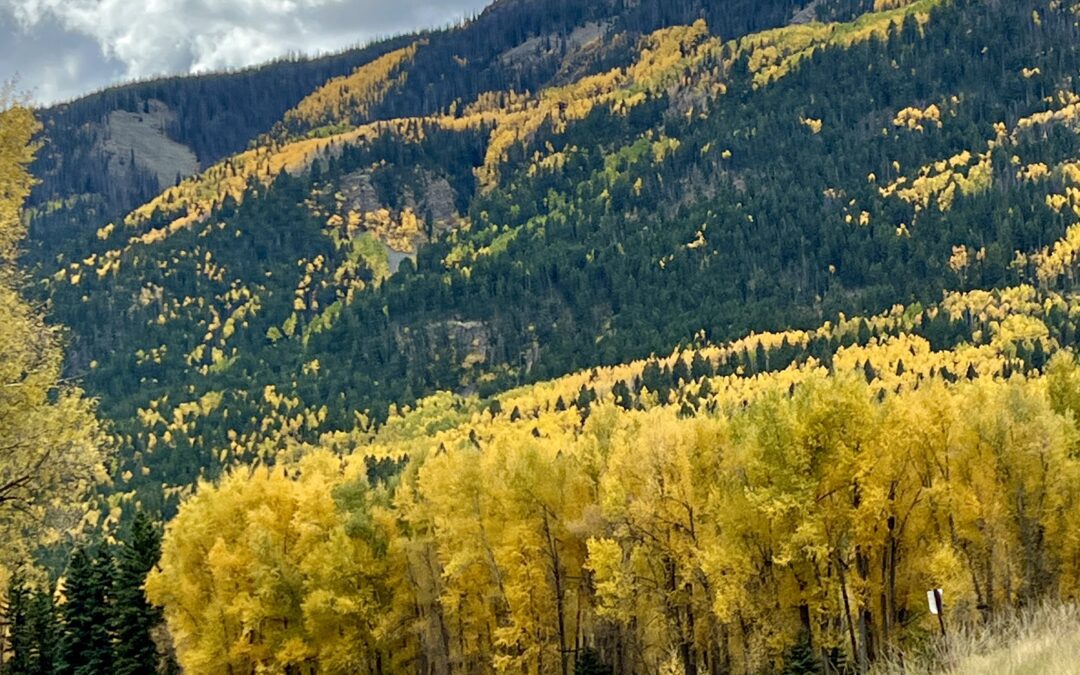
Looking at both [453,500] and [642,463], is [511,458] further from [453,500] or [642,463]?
[642,463]

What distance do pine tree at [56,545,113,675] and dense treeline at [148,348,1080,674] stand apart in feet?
18.2

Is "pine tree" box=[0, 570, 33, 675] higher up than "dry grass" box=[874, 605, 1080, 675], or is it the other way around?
"dry grass" box=[874, 605, 1080, 675]

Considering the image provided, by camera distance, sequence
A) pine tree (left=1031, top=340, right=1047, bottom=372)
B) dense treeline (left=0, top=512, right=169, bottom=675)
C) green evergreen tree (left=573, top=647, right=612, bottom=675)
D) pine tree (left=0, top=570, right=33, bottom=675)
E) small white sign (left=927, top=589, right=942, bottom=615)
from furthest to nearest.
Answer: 1. pine tree (left=1031, top=340, right=1047, bottom=372)
2. pine tree (left=0, top=570, right=33, bottom=675)
3. dense treeline (left=0, top=512, right=169, bottom=675)
4. green evergreen tree (left=573, top=647, right=612, bottom=675)
5. small white sign (left=927, top=589, right=942, bottom=615)

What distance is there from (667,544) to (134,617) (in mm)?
34009

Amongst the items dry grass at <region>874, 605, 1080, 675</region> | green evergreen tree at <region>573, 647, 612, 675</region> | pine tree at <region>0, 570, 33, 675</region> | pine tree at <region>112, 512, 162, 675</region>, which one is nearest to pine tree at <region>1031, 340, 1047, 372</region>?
green evergreen tree at <region>573, 647, 612, 675</region>

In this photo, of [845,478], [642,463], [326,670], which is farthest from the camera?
[326,670]

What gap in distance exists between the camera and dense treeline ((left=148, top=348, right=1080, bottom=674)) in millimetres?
42156

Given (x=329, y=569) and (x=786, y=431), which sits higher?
(x=786, y=431)

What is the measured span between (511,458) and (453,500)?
12.8 ft

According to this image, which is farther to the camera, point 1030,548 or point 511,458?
point 511,458

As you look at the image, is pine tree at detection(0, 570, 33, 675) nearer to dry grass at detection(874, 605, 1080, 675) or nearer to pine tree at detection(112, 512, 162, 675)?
pine tree at detection(112, 512, 162, 675)

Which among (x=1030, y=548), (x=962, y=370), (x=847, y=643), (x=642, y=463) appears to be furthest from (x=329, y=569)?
(x=962, y=370)

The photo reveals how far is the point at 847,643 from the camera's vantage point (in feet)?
157

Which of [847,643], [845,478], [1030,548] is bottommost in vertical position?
[847,643]
